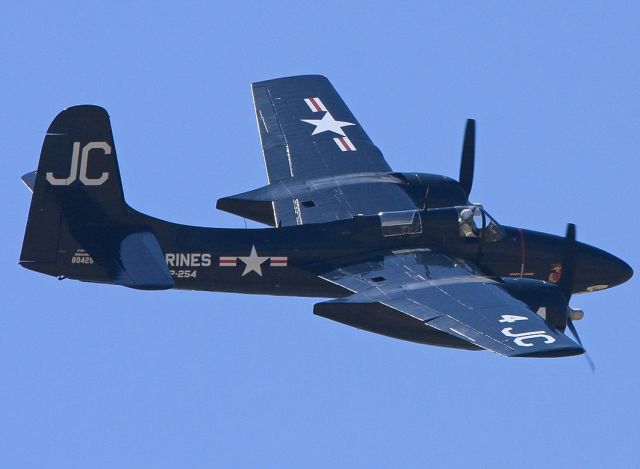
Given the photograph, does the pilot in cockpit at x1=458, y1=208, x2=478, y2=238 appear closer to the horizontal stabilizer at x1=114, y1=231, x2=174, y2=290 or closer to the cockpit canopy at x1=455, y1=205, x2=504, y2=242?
the cockpit canopy at x1=455, y1=205, x2=504, y2=242

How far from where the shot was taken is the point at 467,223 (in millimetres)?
57406

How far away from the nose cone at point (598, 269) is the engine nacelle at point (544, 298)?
3.87m

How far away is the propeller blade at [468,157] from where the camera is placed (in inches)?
2436

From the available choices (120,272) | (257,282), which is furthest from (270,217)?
(120,272)

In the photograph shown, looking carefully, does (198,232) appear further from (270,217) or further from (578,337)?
(578,337)

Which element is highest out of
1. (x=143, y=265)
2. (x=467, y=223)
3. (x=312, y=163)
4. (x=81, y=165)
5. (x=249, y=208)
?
(x=312, y=163)

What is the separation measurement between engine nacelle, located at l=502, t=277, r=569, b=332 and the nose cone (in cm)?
387

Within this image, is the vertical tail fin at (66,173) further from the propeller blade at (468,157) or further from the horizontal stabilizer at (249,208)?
the propeller blade at (468,157)

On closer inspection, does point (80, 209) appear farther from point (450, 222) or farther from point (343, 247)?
point (450, 222)

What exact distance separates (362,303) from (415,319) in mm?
1374

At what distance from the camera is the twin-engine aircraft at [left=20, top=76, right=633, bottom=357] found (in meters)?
53.3

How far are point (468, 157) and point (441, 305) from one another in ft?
30.4

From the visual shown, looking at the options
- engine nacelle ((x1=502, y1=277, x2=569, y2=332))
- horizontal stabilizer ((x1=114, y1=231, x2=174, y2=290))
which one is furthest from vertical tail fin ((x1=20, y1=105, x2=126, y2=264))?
→ engine nacelle ((x1=502, y1=277, x2=569, y2=332))

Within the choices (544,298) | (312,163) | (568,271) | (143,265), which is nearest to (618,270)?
(568,271)
